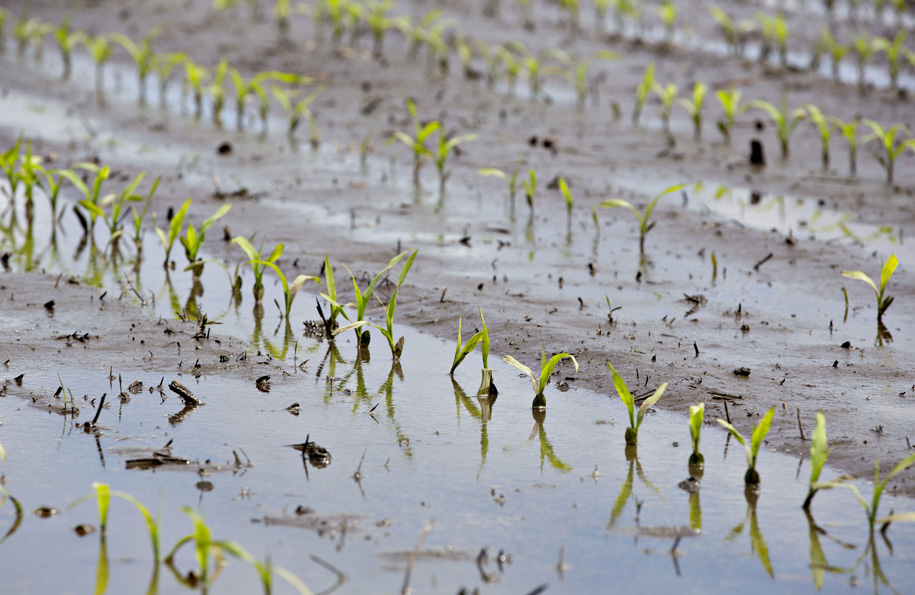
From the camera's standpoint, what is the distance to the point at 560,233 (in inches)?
221

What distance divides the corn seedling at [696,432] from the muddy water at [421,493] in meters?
0.04

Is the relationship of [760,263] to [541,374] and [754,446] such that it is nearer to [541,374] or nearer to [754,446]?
[541,374]

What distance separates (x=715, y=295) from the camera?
452 centimetres

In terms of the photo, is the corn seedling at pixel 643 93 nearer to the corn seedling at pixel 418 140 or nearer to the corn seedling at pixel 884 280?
the corn seedling at pixel 418 140

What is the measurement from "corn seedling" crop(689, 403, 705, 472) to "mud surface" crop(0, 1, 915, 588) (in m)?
0.34

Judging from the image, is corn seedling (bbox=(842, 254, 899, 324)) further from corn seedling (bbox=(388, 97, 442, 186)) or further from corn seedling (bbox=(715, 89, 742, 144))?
corn seedling (bbox=(715, 89, 742, 144))

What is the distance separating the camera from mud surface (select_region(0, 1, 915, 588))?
3.57m

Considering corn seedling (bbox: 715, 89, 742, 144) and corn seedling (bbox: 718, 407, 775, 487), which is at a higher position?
corn seedling (bbox: 715, 89, 742, 144)

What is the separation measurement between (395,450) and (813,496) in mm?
1256

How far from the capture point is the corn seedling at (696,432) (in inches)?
108

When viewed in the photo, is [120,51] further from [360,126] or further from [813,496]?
[813,496]

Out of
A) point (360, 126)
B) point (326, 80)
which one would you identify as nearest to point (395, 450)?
point (360, 126)

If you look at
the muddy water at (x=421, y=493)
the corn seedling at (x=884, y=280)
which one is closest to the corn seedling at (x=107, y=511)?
the muddy water at (x=421, y=493)

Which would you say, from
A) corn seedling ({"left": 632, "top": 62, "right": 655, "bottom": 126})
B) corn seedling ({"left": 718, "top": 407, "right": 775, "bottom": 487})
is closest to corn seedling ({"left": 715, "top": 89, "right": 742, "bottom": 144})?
corn seedling ({"left": 632, "top": 62, "right": 655, "bottom": 126})
